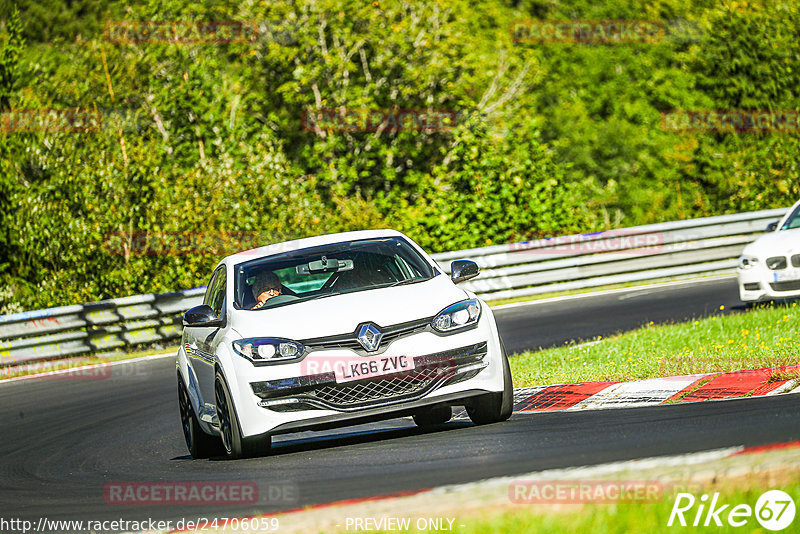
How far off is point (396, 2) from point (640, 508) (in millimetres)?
31264

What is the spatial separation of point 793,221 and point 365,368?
32.3ft

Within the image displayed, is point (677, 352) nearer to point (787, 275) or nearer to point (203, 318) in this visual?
point (787, 275)

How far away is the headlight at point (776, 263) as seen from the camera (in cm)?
1477

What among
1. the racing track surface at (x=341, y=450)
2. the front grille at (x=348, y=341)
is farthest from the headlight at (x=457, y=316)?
the racing track surface at (x=341, y=450)

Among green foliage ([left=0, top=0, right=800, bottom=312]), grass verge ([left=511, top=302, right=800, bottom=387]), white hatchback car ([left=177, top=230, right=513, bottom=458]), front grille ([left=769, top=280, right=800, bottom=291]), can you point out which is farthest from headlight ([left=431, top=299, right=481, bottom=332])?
green foliage ([left=0, top=0, right=800, bottom=312])

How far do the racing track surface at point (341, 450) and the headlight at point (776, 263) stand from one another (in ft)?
21.3

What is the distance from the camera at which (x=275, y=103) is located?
36.2 m

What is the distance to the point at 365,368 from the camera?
7672 mm

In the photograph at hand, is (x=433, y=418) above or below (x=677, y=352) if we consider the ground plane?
above

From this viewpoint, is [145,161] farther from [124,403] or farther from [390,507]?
[390,507]

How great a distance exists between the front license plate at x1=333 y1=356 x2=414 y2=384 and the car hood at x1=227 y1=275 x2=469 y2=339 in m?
0.21

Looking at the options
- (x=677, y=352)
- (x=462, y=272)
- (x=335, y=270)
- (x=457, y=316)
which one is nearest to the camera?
(x=457, y=316)

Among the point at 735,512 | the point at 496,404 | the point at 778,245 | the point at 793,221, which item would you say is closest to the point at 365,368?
the point at 496,404

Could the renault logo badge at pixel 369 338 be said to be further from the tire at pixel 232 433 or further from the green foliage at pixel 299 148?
the green foliage at pixel 299 148
